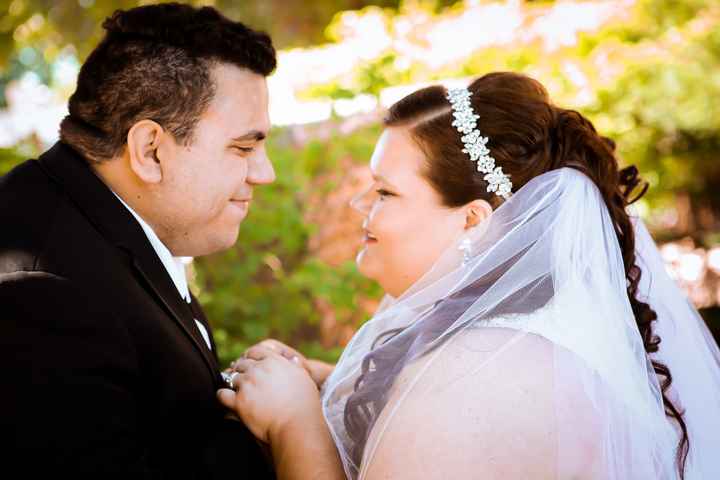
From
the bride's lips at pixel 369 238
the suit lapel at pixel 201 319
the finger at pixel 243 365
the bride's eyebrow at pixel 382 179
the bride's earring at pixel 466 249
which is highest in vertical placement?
the bride's eyebrow at pixel 382 179

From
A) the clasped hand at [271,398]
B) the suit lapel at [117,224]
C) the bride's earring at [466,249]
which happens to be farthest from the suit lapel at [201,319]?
the bride's earring at [466,249]

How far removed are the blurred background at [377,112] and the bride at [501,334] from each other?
149cm

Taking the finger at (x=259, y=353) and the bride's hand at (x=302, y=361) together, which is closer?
the finger at (x=259, y=353)

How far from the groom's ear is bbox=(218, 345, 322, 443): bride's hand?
721 mm

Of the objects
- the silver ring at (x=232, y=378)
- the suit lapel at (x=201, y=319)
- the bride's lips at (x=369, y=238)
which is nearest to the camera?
the silver ring at (x=232, y=378)

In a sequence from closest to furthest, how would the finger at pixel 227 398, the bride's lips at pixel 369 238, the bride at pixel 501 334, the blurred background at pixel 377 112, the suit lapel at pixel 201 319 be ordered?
the bride at pixel 501 334
the finger at pixel 227 398
the bride's lips at pixel 369 238
the suit lapel at pixel 201 319
the blurred background at pixel 377 112

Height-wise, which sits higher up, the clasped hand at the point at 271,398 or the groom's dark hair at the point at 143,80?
the groom's dark hair at the point at 143,80

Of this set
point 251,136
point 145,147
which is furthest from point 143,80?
point 251,136

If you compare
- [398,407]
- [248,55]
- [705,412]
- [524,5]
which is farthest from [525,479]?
[524,5]

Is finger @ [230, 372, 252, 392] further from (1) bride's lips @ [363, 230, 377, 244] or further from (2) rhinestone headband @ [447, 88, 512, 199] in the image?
(2) rhinestone headband @ [447, 88, 512, 199]

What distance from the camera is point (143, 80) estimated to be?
93.6 inches

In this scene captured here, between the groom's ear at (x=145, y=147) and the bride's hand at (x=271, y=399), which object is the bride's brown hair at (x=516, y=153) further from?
the groom's ear at (x=145, y=147)

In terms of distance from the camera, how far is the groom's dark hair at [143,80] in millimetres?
2373

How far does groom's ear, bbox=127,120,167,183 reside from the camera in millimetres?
2355
